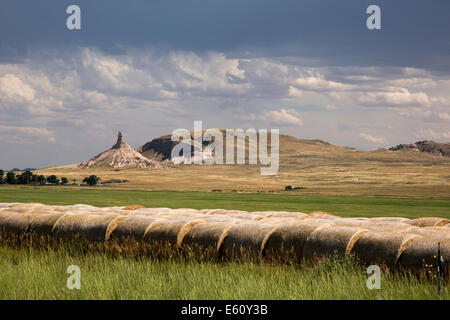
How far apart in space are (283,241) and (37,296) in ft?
16.9

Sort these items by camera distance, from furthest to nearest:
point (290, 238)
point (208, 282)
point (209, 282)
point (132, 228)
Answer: point (132, 228) → point (290, 238) → point (208, 282) → point (209, 282)

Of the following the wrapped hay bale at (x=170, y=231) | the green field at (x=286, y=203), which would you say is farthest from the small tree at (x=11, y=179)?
the wrapped hay bale at (x=170, y=231)

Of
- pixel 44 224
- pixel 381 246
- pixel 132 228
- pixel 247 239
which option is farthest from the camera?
pixel 44 224

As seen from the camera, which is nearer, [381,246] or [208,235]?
[381,246]

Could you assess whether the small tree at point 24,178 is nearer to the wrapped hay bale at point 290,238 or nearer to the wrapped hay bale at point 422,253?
Result: the wrapped hay bale at point 290,238

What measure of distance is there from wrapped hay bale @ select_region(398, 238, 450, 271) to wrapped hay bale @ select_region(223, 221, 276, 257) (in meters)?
3.03

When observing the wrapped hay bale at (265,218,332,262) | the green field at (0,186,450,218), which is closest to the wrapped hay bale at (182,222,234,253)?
the wrapped hay bale at (265,218,332,262)

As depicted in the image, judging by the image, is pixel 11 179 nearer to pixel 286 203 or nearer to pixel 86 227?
pixel 286 203

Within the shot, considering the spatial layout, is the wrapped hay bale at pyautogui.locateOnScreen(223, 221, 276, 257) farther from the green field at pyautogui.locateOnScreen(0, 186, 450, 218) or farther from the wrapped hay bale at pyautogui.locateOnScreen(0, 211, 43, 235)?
the green field at pyautogui.locateOnScreen(0, 186, 450, 218)

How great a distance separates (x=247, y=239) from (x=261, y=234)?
0.33 m

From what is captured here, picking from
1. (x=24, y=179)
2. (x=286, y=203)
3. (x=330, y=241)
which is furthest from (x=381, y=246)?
(x=24, y=179)

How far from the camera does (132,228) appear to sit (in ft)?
42.2

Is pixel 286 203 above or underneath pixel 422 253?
underneath
